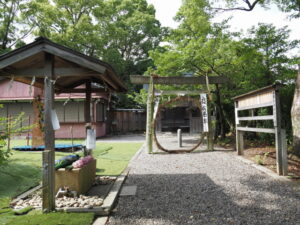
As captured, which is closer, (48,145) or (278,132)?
(48,145)

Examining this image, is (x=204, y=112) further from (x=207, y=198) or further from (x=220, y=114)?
(x=207, y=198)

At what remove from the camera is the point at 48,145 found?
378 centimetres

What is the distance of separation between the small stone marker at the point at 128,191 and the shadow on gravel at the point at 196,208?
0.13 metres

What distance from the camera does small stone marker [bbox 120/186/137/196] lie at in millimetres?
4523

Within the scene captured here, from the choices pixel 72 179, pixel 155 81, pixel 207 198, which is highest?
pixel 155 81

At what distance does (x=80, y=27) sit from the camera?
22.2 m

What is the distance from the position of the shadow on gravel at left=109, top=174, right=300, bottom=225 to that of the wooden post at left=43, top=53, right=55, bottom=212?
41.7 inches

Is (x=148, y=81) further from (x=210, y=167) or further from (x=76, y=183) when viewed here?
(x=76, y=183)

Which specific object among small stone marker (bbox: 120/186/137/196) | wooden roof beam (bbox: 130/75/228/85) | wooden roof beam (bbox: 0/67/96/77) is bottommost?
small stone marker (bbox: 120/186/137/196)

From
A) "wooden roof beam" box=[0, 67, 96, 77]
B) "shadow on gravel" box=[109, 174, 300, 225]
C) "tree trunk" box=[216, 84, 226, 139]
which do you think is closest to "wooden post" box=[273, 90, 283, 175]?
"shadow on gravel" box=[109, 174, 300, 225]

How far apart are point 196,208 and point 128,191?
5.00 ft

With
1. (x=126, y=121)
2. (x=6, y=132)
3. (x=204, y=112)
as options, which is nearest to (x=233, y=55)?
(x=204, y=112)

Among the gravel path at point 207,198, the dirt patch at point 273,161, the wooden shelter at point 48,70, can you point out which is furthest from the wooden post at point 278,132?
the wooden shelter at point 48,70

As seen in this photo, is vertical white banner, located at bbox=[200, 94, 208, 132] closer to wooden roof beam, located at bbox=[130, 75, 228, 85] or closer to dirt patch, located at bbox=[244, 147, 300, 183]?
wooden roof beam, located at bbox=[130, 75, 228, 85]
